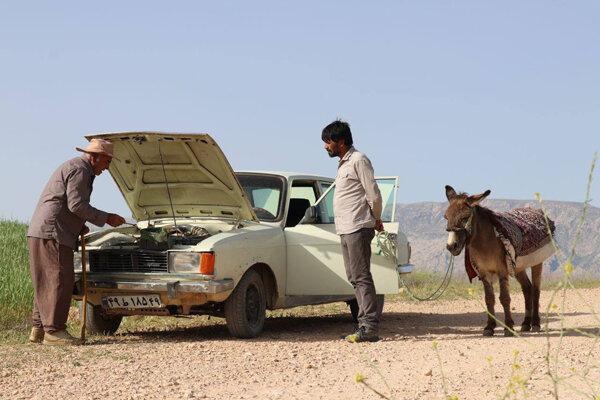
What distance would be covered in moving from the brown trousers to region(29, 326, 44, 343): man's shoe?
7.2 inches

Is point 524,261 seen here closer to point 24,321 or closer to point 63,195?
point 63,195

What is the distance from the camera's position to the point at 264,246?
955 cm

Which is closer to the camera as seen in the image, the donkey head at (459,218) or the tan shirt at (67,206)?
the tan shirt at (67,206)

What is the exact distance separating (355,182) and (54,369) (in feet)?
11.6

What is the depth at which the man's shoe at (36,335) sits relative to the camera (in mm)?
9211

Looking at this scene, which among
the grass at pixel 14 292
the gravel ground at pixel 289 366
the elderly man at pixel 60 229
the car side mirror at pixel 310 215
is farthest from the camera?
the grass at pixel 14 292

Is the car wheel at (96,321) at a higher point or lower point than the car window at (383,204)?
lower

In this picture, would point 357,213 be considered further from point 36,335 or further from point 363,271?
point 36,335

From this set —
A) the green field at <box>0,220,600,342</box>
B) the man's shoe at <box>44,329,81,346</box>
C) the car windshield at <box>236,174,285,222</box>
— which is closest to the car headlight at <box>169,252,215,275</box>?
the man's shoe at <box>44,329,81,346</box>

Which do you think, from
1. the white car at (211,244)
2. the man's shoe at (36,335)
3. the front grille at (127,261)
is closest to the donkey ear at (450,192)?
the white car at (211,244)

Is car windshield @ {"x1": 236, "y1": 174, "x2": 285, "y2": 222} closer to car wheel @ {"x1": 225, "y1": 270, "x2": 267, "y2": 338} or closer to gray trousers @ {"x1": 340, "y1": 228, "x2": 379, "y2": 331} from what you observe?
car wheel @ {"x1": 225, "y1": 270, "x2": 267, "y2": 338}

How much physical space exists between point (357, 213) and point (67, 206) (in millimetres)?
2965

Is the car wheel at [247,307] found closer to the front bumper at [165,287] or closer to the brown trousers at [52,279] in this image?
the front bumper at [165,287]

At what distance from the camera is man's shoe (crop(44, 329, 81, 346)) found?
352 inches
